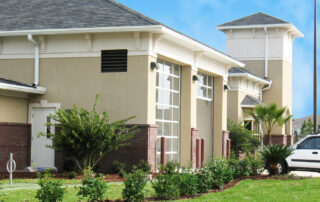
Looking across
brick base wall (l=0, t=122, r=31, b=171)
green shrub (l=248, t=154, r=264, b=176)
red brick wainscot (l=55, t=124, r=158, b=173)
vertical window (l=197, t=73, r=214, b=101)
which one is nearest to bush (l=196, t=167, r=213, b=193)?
green shrub (l=248, t=154, r=264, b=176)

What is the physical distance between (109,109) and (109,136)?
2.21 meters

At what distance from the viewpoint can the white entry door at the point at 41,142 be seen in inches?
820

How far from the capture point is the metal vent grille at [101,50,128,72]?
20.0 metres

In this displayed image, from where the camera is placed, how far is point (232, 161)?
18562 mm

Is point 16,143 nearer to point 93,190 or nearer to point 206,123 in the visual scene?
point 93,190

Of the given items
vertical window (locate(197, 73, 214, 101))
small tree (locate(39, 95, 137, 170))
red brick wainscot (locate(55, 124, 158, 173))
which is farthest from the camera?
vertical window (locate(197, 73, 214, 101))

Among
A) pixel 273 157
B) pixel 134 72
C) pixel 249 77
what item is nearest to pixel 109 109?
pixel 134 72

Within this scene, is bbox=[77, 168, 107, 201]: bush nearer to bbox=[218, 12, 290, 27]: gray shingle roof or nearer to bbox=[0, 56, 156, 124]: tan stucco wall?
bbox=[0, 56, 156, 124]: tan stucco wall

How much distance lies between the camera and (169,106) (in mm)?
22781

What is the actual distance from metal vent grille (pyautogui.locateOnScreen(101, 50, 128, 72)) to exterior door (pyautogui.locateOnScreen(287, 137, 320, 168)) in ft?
22.4

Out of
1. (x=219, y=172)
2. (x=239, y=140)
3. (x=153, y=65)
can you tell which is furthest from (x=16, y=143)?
(x=239, y=140)

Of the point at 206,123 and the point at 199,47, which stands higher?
the point at 199,47

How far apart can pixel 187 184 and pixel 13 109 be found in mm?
8903

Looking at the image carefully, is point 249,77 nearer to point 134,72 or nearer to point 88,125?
point 134,72
